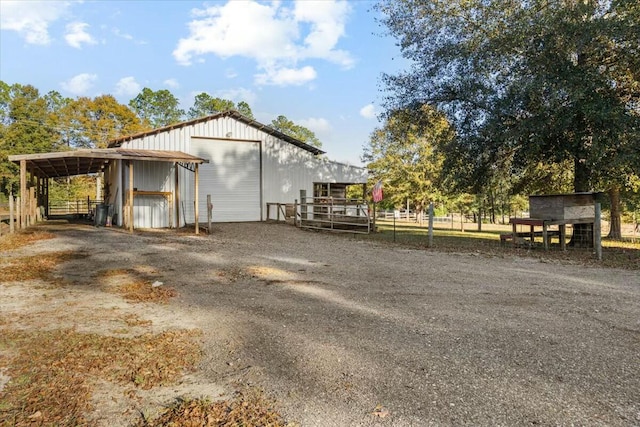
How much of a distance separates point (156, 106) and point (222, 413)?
60.2 m

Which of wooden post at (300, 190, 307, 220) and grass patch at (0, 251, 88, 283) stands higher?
wooden post at (300, 190, 307, 220)

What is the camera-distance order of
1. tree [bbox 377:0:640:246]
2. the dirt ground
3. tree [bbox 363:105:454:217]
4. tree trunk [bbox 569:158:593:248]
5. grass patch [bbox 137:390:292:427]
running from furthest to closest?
tree [bbox 363:105:454:217] < tree trunk [bbox 569:158:593:248] < tree [bbox 377:0:640:246] < the dirt ground < grass patch [bbox 137:390:292:427]

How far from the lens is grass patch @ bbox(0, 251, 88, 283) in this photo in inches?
267

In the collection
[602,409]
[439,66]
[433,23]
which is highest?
[433,23]

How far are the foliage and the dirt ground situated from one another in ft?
13.9

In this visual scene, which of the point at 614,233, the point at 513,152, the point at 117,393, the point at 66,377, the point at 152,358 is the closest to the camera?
the point at 117,393

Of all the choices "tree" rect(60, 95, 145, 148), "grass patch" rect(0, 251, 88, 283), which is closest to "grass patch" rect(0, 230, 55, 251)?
"grass patch" rect(0, 251, 88, 283)

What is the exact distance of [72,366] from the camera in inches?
129

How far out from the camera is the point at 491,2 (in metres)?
12.4

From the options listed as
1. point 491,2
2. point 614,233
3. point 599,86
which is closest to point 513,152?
point 599,86

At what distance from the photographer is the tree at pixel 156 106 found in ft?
181

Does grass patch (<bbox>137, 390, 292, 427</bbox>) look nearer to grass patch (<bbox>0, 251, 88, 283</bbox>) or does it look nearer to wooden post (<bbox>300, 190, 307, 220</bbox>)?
grass patch (<bbox>0, 251, 88, 283</bbox>)

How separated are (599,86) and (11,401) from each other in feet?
43.1

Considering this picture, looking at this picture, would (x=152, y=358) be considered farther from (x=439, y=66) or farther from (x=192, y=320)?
(x=439, y=66)
